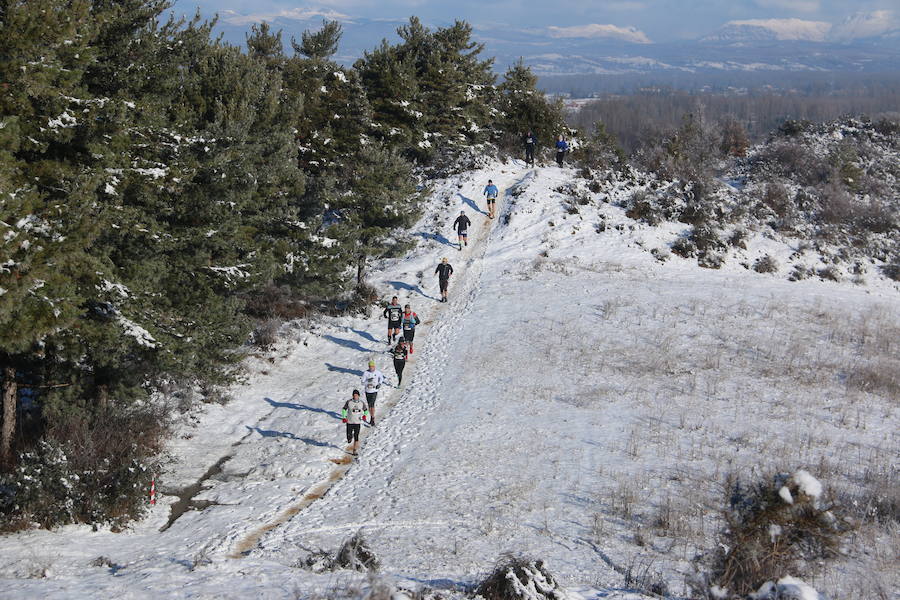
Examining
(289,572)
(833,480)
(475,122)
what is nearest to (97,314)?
(289,572)

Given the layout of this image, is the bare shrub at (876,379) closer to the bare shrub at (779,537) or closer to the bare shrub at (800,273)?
the bare shrub at (779,537)

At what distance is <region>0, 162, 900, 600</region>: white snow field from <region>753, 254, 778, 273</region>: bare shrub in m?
3.65

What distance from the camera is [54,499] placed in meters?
11.6

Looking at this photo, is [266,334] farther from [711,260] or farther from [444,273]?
[711,260]

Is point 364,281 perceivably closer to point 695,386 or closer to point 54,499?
point 695,386

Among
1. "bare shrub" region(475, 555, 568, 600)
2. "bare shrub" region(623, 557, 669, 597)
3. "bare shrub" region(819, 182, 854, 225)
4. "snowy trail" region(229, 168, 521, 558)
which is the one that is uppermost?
"bare shrub" region(819, 182, 854, 225)

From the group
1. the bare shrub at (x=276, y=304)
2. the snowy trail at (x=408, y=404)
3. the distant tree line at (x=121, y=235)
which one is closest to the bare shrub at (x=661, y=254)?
the snowy trail at (x=408, y=404)

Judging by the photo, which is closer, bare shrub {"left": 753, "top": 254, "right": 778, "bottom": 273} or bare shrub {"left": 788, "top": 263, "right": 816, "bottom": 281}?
bare shrub {"left": 788, "top": 263, "right": 816, "bottom": 281}

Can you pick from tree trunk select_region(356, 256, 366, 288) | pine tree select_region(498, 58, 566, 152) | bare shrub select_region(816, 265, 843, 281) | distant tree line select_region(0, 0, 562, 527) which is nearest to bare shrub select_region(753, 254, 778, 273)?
bare shrub select_region(816, 265, 843, 281)

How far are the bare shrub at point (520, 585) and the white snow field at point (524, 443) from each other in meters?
0.87

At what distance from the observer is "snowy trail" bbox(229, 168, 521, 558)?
12844 mm

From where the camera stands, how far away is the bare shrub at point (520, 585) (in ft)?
24.2

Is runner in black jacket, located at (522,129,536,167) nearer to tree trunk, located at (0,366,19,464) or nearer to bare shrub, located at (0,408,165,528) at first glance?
bare shrub, located at (0,408,165,528)

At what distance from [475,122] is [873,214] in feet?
75.0
